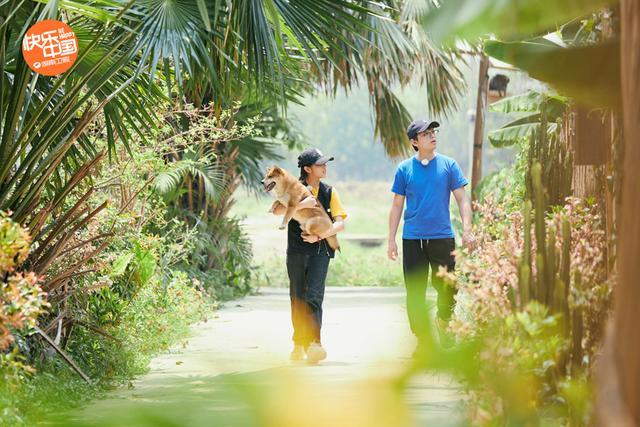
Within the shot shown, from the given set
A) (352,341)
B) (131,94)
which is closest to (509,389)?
(131,94)

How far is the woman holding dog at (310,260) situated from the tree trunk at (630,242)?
6.52 m

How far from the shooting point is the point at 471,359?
112cm

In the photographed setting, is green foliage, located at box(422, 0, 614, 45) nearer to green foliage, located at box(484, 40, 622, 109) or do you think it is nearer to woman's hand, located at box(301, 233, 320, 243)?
green foliage, located at box(484, 40, 622, 109)

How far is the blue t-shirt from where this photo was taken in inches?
337

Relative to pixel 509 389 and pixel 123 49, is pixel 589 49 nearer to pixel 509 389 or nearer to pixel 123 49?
pixel 509 389

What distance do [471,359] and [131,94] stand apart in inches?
264

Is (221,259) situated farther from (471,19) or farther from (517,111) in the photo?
(471,19)

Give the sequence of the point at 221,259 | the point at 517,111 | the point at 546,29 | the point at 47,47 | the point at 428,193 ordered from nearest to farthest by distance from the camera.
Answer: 1. the point at 546,29
2. the point at 47,47
3. the point at 428,193
4. the point at 517,111
5. the point at 221,259

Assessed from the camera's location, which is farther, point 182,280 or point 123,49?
point 182,280

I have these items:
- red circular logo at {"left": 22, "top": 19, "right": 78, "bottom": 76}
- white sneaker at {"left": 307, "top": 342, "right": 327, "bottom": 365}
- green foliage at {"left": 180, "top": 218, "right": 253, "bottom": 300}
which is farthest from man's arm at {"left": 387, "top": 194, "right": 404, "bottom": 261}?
green foliage at {"left": 180, "top": 218, "right": 253, "bottom": 300}

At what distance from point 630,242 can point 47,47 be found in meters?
4.93

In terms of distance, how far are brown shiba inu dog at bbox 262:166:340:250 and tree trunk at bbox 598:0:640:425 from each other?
21.1ft

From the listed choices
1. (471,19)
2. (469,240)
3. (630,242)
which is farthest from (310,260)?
(471,19)

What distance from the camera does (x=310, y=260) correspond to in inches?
350
